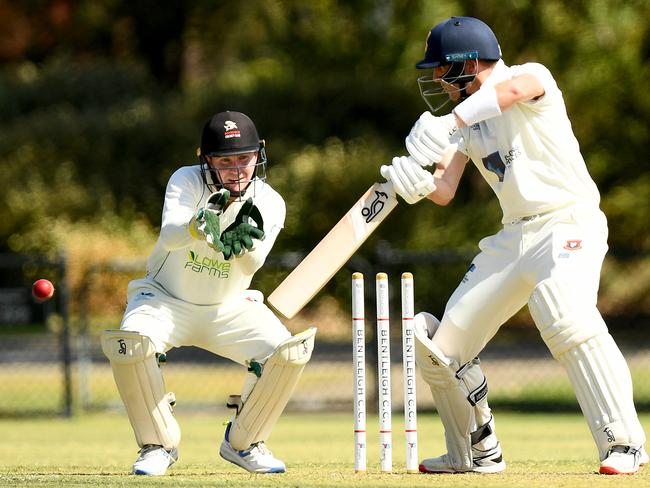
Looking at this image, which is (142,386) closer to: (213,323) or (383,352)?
(213,323)

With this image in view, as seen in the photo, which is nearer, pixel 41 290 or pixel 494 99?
pixel 494 99

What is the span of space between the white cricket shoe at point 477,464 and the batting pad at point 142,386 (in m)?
1.06

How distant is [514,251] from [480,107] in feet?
1.93

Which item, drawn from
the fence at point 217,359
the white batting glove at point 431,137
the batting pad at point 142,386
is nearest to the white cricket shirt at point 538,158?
the white batting glove at point 431,137

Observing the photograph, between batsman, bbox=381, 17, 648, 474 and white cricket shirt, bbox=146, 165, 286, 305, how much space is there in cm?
60

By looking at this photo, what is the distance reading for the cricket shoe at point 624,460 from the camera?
4.80 m

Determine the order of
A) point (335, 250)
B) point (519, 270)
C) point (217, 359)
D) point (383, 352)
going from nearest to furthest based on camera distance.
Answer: point (383, 352)
point (519, 270)
point (335, 250)
point (217, 359)

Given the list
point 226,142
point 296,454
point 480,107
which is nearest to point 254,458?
point 226,142

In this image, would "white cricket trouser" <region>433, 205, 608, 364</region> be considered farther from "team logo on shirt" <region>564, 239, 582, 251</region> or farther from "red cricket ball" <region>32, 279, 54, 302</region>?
"red cricket ball" <region>32, 279, 54, 302</region>

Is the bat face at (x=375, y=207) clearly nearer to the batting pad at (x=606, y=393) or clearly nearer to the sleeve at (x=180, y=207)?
the sleeve at (x=180, y=207)

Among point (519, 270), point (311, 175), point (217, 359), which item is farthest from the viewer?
point (311, 175)

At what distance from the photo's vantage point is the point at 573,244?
4.92 m

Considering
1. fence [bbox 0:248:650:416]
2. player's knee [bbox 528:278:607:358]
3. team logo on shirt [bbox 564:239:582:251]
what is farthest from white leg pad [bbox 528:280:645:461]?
fence [bbox 0:248:650:416]

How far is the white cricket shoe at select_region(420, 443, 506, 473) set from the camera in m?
5.25
